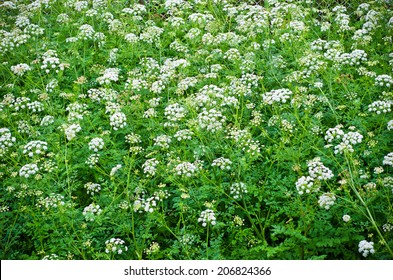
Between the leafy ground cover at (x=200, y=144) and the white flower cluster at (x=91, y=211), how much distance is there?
0.07 ft

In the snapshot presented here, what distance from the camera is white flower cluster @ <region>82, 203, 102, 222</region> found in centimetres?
474

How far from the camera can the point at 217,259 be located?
176 inches

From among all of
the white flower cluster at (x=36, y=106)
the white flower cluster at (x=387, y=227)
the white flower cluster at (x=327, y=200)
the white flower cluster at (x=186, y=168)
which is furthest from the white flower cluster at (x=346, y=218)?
the white flower cluster at (x=36, y=106)

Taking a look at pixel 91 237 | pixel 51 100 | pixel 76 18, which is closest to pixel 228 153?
pixel 91 237

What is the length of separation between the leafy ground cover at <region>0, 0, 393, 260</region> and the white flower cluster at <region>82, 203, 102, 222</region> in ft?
0.07

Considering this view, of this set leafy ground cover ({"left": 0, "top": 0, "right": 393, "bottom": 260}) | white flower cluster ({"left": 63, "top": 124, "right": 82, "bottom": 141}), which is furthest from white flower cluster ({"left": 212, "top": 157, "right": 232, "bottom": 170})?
white flower cluster ({"left": 63, "top": 124, "right": 82, "bottom": 141})

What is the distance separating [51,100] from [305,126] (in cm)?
338

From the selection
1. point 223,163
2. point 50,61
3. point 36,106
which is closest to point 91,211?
point 223,163

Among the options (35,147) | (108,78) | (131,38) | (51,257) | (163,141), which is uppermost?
(131,38)

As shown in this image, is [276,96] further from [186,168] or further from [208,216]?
[208,216]

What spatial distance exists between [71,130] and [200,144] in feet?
4.68

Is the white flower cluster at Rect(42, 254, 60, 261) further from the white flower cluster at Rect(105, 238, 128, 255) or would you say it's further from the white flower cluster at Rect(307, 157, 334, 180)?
the white flower cluster at Rect(307, 157, 334, 180)

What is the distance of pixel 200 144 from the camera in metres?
5.70
